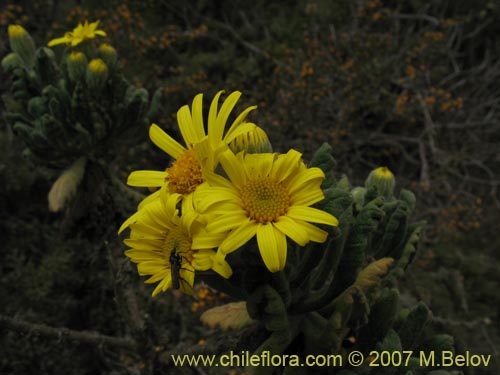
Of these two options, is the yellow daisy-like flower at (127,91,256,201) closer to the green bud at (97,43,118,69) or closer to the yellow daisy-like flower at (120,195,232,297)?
the yellow daisy-like flower at (120,195,232,297)

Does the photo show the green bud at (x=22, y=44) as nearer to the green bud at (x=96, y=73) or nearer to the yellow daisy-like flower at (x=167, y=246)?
the green bud at (x=96, y=73)

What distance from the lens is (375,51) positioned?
5.43m

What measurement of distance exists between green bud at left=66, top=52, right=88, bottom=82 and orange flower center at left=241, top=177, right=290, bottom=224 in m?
1.68

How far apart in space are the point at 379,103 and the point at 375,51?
0.71m

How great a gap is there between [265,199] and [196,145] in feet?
0.83

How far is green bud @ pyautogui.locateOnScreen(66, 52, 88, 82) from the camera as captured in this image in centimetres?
255

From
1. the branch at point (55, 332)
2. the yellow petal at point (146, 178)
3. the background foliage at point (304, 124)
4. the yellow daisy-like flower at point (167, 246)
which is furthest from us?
the background foliage at point (304, 124)

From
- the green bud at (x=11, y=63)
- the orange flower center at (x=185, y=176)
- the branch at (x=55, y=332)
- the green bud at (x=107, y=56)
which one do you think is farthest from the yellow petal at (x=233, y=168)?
the green bud at (x=11, y=63)

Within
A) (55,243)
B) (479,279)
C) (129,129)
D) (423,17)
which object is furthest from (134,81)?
(479,279)

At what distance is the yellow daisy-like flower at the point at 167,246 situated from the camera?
1294mm

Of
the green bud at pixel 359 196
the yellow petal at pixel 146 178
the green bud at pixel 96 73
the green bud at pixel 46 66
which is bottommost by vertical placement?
the yellow petal at pixel 146 178

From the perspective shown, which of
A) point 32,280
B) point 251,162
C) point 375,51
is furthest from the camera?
point 375,51

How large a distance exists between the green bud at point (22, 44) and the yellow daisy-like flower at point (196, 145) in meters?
1.78

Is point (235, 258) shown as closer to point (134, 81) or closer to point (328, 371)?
point (328, 371)
